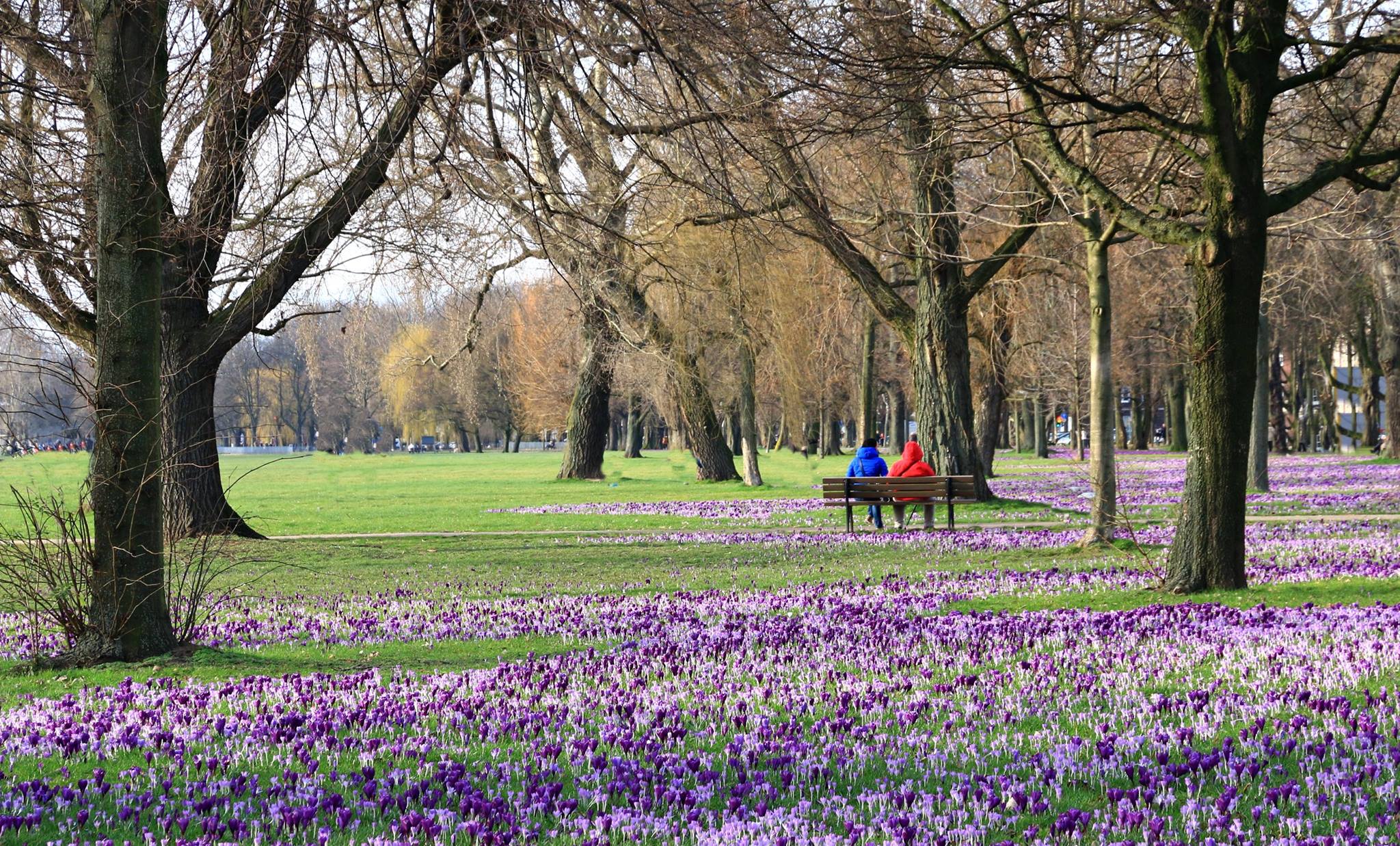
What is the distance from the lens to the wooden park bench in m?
19.0

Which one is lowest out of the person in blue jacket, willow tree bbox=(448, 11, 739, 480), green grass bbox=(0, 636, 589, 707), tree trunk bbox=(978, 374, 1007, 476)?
green grass bbox=(0, 636, 589, 707)

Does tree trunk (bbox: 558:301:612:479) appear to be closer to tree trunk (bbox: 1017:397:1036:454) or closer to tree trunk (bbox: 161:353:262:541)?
tree trunk (bbox: 161:353:262:541)

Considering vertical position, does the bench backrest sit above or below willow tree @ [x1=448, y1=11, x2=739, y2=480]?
below

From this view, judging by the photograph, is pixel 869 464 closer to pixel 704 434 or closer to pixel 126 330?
pixel 126 330

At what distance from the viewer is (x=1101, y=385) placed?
46.9ft

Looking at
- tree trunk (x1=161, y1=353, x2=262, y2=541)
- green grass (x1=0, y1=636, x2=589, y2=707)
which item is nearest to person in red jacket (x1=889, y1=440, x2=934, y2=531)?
tree trunk (x1=161, y1=353, x2=262, y2=541)

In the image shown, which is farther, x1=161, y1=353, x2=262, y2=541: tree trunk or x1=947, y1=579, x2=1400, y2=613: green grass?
x1=161, y1=353, x2=262, y2=541: tree trunk

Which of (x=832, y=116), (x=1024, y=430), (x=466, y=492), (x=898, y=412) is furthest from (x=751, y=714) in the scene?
(x=1024, y=430)

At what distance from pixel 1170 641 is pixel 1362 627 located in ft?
4.65

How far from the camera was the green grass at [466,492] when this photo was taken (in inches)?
922

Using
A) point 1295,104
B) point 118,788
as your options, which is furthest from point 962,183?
point 118,788

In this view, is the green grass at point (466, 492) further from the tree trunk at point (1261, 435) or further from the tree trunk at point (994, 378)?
the tree trunk at point (1261, 435)

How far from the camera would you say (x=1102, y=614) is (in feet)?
31.7

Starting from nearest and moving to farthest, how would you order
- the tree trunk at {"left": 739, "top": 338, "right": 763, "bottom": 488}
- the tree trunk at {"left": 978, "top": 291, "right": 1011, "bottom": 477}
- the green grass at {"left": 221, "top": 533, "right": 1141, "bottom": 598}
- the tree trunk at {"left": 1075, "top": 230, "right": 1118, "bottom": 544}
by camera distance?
the green grass at {"left": 221, "top": 533, "right": 1141, "bottom": 598}, the tree trunk at {"left": 1075, "top": 230, "right": 1118, "bottom": 544}, the tree trunk at {"left": 978, "top": 291, "right": 1011, "bottom": 477}, the tree trunk at {"left": 739, "top": 338, "right": 763, "bottom": 488}
